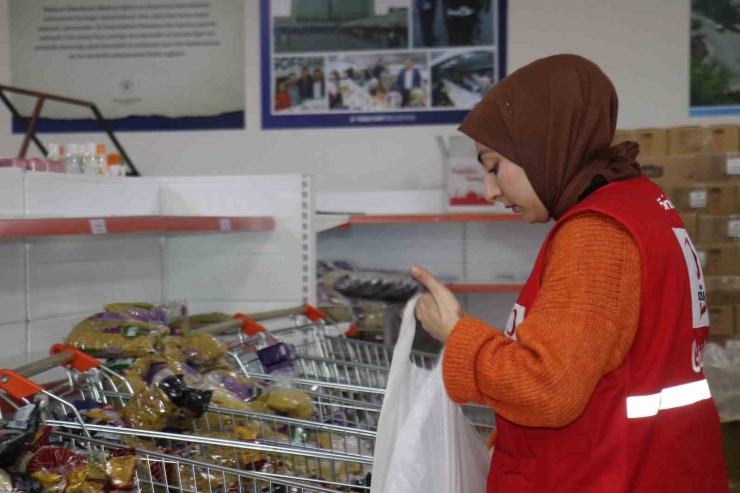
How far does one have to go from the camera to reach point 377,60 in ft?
17.0

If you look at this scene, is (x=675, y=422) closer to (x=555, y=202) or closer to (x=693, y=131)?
(x=555, y=202)

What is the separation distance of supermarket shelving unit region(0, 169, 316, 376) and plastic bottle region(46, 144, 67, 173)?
13 cm

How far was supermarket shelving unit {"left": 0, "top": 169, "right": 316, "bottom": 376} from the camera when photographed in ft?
7.36

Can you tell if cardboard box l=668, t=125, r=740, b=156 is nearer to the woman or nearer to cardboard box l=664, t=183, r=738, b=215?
cardboard box l=664, t=183, r=738, b=215

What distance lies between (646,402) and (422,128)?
4.14 metres

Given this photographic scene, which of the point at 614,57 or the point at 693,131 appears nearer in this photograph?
the point at 693,131

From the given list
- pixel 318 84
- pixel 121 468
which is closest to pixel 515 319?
pixel 121 468

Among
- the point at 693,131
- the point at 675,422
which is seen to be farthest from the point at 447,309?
the point at 693,131

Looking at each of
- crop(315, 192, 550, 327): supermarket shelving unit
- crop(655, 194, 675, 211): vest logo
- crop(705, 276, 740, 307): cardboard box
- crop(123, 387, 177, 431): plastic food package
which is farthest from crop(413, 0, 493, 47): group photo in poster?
crop(655, 194, 675, 211): vest logo

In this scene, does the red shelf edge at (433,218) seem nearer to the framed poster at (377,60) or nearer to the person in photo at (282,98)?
the framed poster at (377,60)

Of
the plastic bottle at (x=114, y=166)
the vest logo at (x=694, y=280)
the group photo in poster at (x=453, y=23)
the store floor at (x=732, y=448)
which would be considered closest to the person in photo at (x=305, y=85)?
the group photo in poster at (x=453, y=23)

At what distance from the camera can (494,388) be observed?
1.10 metres

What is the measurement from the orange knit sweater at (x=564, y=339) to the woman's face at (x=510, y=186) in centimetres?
13

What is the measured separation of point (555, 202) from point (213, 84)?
4.47 meters
